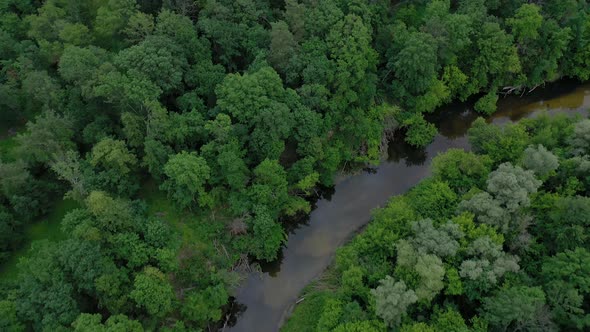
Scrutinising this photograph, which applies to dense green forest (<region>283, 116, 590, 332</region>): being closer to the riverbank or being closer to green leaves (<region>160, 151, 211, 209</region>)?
the riverbank

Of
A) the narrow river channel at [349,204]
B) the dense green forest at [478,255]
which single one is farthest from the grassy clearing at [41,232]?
the dense green forest at [478,255]

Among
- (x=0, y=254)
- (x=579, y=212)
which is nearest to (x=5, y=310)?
(x=0, y=254)

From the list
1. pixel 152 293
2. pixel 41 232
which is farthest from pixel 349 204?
pixel 41 232

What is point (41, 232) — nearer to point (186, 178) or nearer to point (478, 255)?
point (186, 178)

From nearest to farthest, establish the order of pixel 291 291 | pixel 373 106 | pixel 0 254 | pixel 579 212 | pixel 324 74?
pixel 579 212, pixel 0 254, pixel 291 291, pixel 324 74, pixel 373 106

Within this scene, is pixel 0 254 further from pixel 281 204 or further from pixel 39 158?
pixel 281 204

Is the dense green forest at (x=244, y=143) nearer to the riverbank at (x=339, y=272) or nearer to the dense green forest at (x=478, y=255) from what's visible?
the dense green forest at (x=478, y=255)
